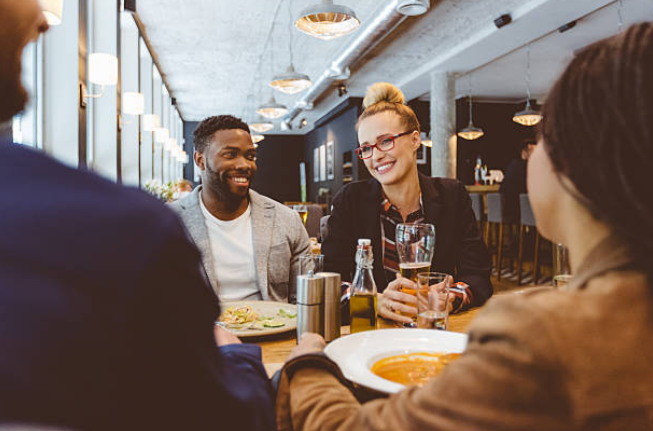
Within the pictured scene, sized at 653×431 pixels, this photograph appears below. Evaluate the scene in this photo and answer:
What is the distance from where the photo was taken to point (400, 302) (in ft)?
4.44

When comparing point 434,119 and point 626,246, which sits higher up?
point 434,119

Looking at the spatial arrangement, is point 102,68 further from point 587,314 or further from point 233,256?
point 587,314

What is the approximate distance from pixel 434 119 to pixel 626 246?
880cm

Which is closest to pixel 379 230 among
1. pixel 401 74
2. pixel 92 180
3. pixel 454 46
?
pixel 92 180

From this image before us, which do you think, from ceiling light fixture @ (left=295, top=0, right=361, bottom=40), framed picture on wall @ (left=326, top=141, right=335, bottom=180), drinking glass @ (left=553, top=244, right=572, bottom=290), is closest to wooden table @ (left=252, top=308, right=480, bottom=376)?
drinking glass @ (left=553, top=244, right=572, bottom=290)

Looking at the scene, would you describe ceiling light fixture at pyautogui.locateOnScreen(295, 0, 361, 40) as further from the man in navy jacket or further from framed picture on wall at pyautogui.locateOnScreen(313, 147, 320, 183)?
framed picture on wall at pyautogui.locateOnScreen(313, 147, 320, 183)

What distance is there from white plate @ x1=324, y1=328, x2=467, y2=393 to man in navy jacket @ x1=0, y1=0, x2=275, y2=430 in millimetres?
535

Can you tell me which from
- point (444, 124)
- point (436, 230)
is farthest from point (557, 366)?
point (444, 124)

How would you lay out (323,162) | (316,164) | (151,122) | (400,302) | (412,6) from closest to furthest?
1. (400,302)
2. (412,6)
3. (151,122)
4. (323,162)
5. (316,164)

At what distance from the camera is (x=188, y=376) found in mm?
475

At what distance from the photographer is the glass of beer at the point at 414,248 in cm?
136

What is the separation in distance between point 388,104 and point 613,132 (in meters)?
1.48

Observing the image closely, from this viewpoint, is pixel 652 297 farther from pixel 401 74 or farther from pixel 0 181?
pixel 401 74

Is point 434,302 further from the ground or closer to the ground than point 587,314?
closer to the ground
